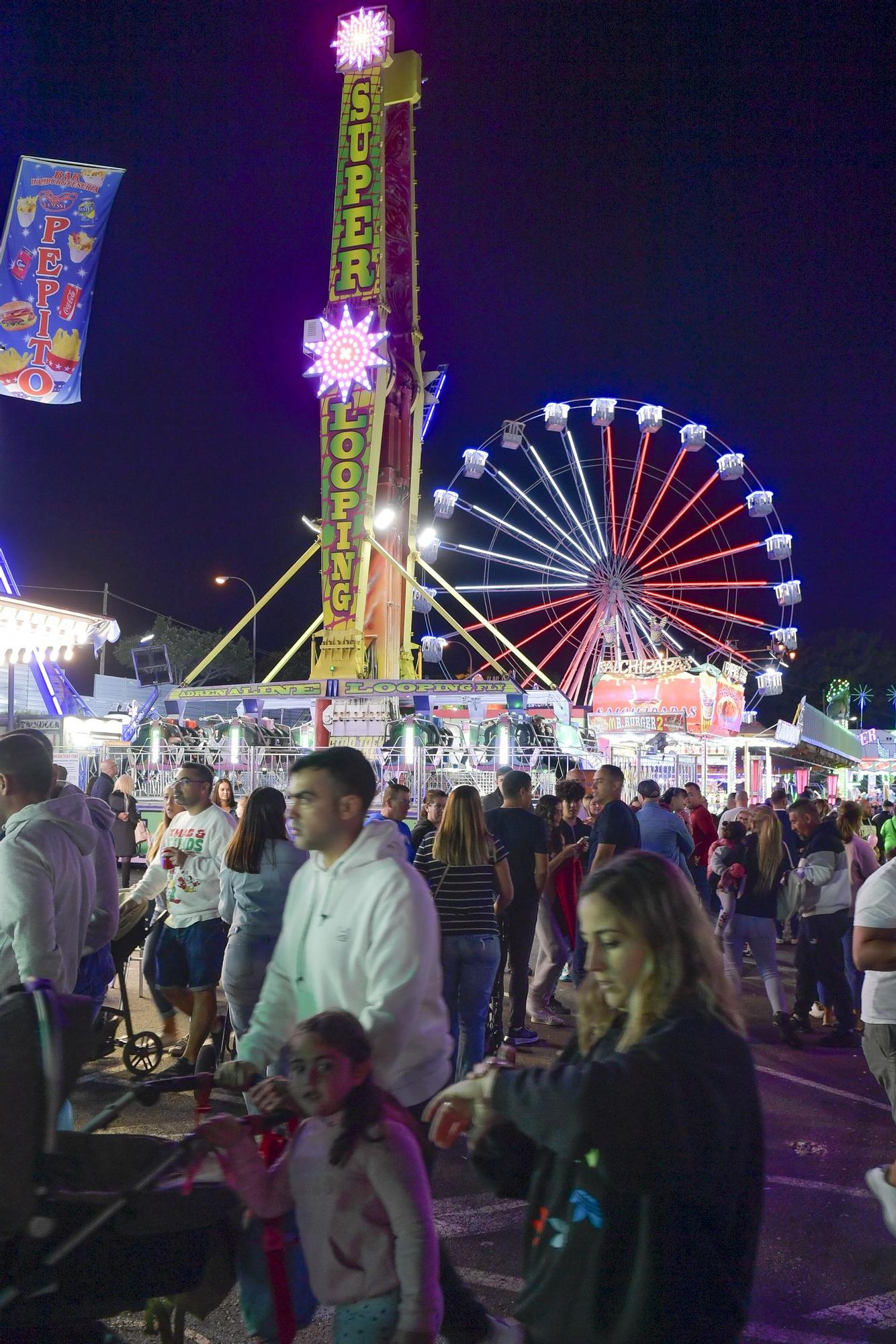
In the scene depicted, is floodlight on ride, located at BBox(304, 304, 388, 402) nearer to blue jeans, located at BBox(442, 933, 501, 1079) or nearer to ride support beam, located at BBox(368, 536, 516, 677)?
ride support beam, located at BBox(368, 536, 516, 677)

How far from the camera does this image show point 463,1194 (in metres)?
4.56

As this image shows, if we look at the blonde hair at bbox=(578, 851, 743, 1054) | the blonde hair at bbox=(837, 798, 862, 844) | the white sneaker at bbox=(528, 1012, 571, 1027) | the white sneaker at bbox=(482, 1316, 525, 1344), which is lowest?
the white sneaker at bbox=(528, 1012, 571, 1027)

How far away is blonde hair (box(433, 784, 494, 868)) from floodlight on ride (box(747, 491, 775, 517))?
25.8 m

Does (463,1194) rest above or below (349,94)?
below

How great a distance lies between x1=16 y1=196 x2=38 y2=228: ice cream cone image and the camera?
44.4 ft

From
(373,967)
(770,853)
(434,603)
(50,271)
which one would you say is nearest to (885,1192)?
(373,967)

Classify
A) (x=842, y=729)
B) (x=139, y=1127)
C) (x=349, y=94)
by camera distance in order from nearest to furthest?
1. (x=139, y=1127)
2. (x=349, y=94)
3. (x=842, y=729)

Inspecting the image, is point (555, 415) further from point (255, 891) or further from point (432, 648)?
point (255, 891)

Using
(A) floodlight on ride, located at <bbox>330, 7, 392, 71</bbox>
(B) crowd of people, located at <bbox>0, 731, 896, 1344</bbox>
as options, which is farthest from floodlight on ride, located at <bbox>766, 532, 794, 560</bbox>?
(B) crowd of people, located at <bbox>0, 731, 896, 1344</bbox>

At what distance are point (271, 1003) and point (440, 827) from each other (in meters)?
2.75

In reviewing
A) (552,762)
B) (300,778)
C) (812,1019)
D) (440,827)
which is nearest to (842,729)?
(552,762)

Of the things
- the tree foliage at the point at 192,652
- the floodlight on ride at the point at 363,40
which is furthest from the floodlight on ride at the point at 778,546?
the tree foliage at the point at 192,652

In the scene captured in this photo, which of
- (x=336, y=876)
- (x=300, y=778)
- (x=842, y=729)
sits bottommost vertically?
(x=336, y=876)

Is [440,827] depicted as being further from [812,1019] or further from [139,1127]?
[812,1019]
